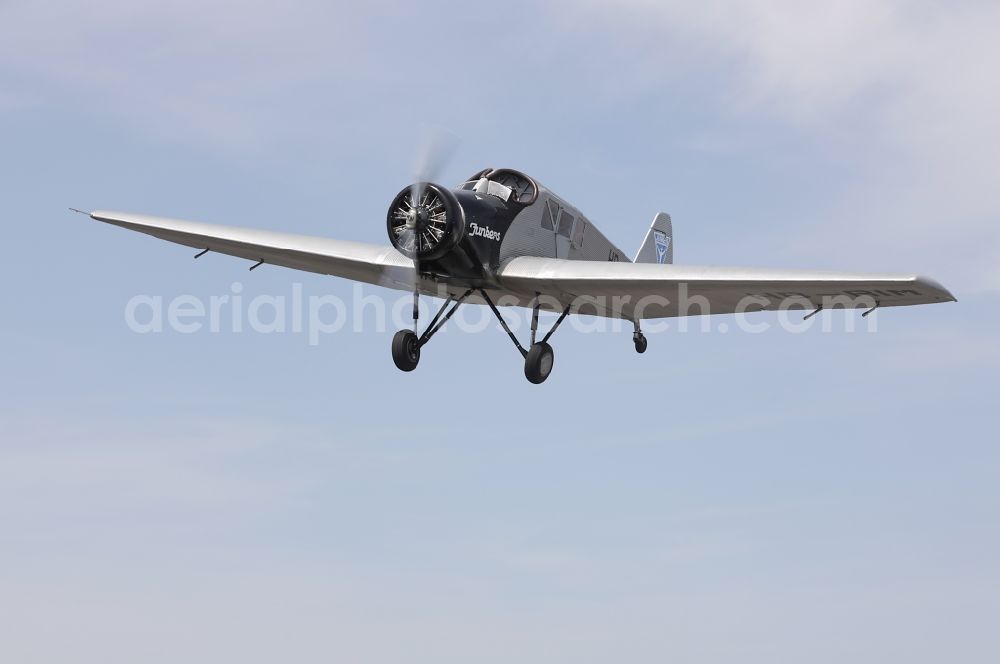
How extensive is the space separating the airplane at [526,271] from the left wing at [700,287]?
0.02 metres

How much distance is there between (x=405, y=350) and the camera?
55.9ft

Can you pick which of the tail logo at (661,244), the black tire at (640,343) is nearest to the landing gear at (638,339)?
the black tire at (640,343)

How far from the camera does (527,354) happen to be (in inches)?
687

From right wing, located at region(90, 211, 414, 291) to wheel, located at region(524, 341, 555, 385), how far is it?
2.22 m

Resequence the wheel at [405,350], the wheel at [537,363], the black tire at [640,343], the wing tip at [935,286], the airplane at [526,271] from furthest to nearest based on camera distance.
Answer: the black tire at [640,343] → the wheel at [537,363] → the wheel at [405,350] → the airplane at [526,271] → the wing tip at [935,286]

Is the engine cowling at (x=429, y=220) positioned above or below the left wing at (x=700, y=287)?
above

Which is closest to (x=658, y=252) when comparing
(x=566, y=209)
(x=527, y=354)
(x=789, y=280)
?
(x=566, y=209)

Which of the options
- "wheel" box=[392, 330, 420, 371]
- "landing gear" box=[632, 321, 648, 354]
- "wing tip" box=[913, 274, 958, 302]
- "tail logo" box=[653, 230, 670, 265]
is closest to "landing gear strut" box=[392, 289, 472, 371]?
"wheel" box=[392, 330, 420, 371]

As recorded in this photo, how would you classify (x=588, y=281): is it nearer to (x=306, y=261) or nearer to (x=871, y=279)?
(x=871, y=279)

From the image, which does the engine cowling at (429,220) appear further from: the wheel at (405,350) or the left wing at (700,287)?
the wheel at (405,350)

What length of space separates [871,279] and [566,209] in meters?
5.93

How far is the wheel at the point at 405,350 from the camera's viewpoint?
55.9 feet

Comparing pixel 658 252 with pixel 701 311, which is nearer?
pixel 701 311

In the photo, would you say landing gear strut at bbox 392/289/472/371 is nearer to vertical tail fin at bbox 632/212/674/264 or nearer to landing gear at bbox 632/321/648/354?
landing gear at bbox 632/321/648/354
